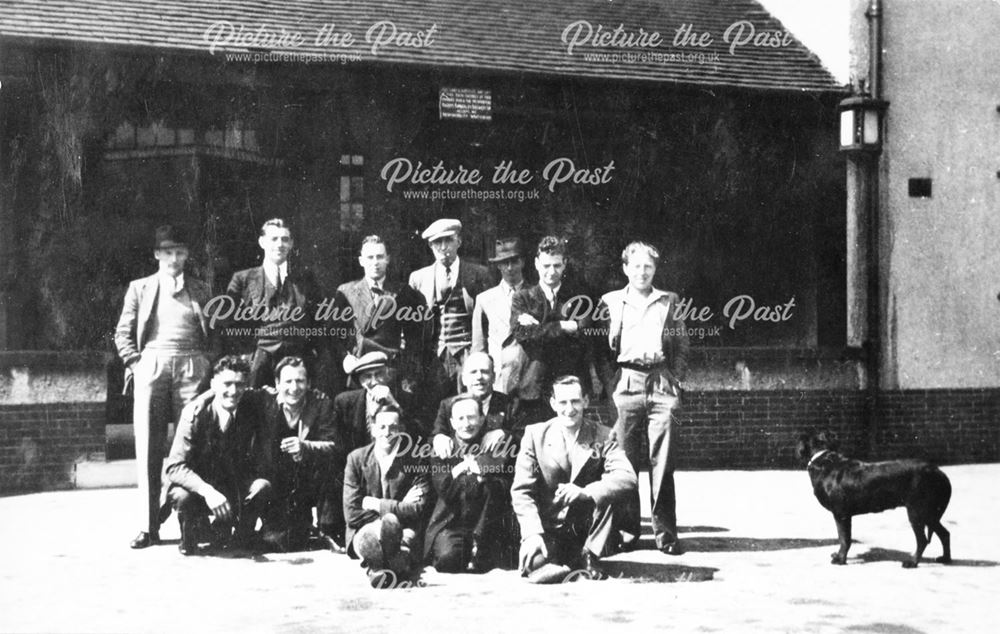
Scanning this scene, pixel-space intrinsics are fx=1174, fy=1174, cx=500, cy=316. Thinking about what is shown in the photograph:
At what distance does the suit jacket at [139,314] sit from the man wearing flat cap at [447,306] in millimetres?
1518

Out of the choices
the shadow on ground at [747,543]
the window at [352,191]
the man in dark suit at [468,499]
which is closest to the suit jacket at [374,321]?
the man in dark suit at [468,499]

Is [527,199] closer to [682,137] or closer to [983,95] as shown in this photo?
[682,137]

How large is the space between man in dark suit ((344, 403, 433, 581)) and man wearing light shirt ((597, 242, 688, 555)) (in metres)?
1.49

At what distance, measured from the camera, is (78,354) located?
10.1m

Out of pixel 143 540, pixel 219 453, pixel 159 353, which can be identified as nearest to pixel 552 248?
pixel 219 453

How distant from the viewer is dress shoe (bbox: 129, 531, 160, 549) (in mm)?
7562

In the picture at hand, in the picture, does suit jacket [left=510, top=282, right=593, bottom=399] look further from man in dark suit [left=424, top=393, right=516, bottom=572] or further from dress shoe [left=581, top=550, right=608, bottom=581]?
dress shoe [left=581, top=550, right=608, bottom=581]

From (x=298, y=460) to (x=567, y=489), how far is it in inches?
69.8

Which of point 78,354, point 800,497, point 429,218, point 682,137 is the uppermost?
point 682,137

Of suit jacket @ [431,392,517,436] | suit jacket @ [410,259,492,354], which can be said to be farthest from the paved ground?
suit jacket @ [410,259,492,354]

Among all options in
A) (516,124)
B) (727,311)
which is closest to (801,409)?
(727,311)

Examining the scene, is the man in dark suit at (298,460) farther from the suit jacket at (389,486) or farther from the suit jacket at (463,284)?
the suit jacket at (463,284)

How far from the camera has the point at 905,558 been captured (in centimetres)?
738

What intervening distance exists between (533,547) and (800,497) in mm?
4146
